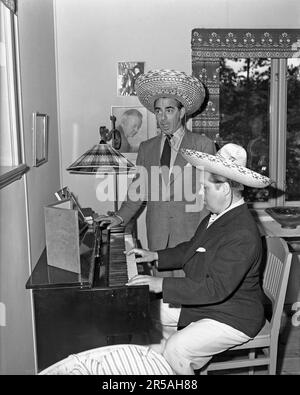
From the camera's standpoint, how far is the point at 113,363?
1.53 m

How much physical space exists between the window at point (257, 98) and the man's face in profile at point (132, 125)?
421 millimetres

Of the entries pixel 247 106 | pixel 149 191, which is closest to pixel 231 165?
pixel 149 191

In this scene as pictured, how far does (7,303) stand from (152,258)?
0.77 m

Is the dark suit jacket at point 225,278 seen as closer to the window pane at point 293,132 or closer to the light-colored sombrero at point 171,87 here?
the light-colored sombrero at point 171,87

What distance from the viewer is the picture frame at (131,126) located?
364cm

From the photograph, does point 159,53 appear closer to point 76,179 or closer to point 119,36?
point 119,36

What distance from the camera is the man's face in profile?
365 cm

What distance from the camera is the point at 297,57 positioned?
11.9 ft

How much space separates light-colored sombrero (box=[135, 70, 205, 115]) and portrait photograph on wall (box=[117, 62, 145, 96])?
1.77 ft

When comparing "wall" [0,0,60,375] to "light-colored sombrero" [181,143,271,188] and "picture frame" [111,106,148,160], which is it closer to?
"picture frame" [111,106,148,160]

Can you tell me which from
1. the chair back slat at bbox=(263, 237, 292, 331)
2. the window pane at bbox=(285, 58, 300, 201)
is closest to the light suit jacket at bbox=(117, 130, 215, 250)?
the chair back slat at bbox=(263, 237, 292, 331)

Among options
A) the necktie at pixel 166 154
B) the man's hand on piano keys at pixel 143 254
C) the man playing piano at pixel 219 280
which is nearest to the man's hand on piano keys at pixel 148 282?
the man playing piano at pixel 219 280
